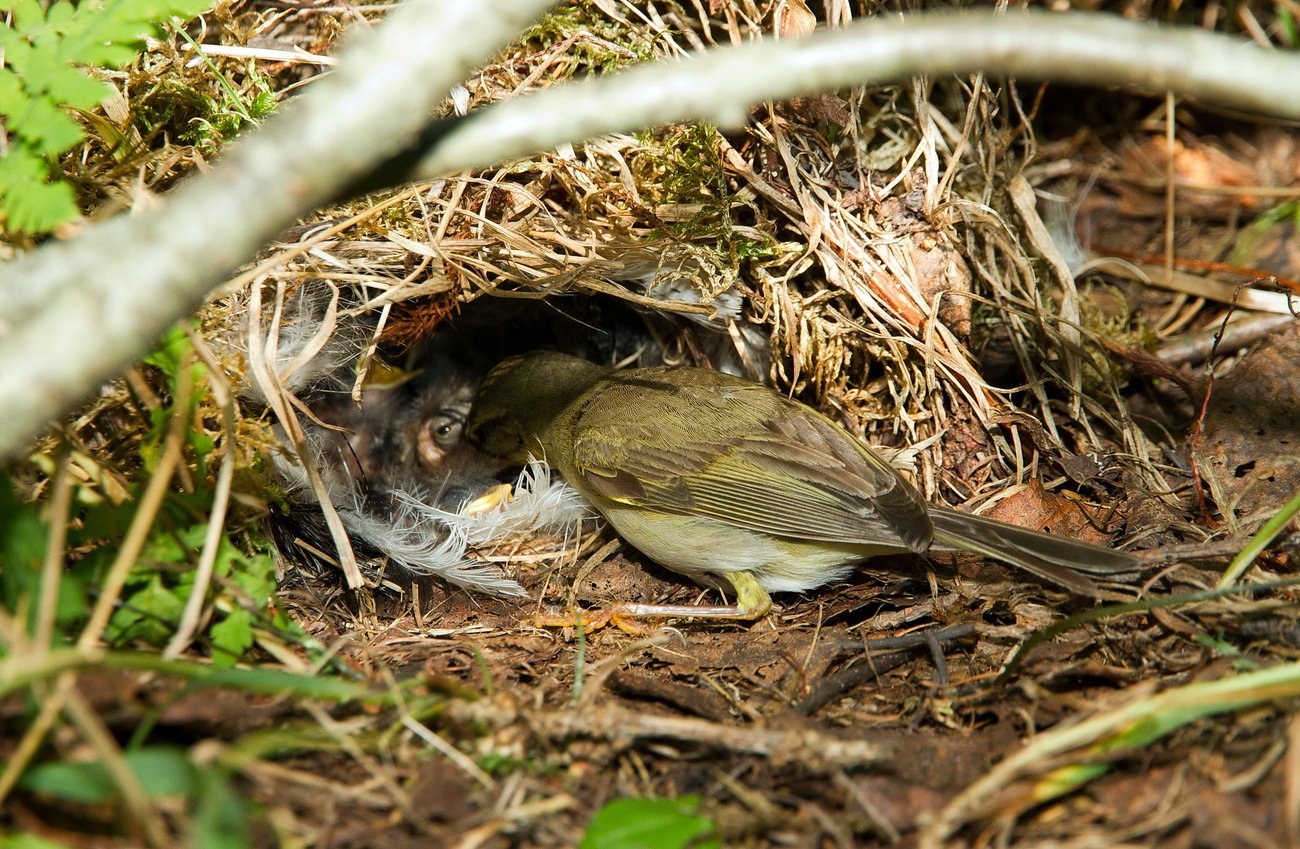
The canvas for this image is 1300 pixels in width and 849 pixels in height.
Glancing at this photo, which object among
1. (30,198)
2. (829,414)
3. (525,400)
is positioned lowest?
(829,414)

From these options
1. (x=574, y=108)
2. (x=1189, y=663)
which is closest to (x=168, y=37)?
(x=574, y=108)

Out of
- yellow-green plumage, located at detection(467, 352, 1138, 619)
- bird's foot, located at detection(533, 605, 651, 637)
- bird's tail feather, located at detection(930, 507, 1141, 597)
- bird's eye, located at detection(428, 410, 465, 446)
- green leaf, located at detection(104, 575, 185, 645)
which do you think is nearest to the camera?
green leaf, located at detection(104, 575, 185, 645)

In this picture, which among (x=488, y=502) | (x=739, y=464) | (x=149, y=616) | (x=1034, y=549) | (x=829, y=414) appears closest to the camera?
(x=149, y=616)

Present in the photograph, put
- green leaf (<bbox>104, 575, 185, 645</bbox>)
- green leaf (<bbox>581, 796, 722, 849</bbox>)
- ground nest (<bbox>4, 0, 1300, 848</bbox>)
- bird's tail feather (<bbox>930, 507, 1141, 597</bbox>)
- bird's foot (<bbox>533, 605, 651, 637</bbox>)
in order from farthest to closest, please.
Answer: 1. bird's foot (<bbox>533, 605, 651, 637</bbox>)
2. bird's tail feather (<bbox>930, 507, 1141, 597</bbox>)
3. green leaf (<bbox>104, 575, 185, 645</bbox>)
4. ground nest (<bbox>4, 0, 1300, 848</bbox>)
5. green leaf (<bbox>581, 796, 722, 849</bbox>)

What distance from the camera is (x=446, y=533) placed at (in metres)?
3.93

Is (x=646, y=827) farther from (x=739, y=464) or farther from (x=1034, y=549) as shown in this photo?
(x=739, y=464)

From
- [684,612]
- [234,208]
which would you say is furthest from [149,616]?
[684,612]

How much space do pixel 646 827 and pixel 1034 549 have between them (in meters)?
1.64

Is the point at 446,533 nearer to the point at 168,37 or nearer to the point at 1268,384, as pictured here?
the point at 168,37

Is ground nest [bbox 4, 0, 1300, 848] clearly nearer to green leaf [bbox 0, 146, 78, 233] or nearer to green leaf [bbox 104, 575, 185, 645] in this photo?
green leaf [bbox 104, 575, 185, 645]

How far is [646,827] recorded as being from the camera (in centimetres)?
200

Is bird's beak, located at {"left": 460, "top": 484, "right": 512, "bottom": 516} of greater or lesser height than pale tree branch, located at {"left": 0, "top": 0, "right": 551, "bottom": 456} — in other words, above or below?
below

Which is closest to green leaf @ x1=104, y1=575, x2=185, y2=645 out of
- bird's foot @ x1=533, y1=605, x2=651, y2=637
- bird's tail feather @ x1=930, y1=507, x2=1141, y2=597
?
bird's foot @ x1=533, y1=605, x2=651, y2=637

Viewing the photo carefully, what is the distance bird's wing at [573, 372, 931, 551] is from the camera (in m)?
3.42
